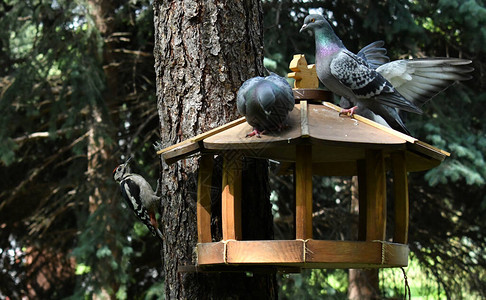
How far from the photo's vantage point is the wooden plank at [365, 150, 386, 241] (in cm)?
260

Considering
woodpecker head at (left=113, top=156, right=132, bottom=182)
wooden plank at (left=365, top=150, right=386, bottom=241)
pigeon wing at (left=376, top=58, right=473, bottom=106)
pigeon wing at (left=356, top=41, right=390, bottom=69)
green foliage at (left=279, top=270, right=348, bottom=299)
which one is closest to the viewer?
wooden plank at (left=365, top=150, right=386, bottom=241)

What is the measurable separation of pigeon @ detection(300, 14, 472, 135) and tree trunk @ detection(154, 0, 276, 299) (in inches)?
12.4

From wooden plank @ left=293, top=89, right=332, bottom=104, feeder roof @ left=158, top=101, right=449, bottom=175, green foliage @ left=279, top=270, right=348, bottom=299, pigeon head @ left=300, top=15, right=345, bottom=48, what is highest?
pigeon head @ left=300, top=15, right=345, bottom=48

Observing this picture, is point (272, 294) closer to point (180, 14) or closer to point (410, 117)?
point (180, 14)

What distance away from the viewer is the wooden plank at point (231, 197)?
101 inches

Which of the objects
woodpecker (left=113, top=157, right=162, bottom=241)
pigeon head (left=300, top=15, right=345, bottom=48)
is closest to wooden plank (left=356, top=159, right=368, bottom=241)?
pigeon head (left=300, top=15, right=345, bottom=48)

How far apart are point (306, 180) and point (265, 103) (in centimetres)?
35

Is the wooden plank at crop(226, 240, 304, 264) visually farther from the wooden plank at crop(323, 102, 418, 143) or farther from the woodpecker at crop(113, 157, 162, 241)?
the woodpecker at crop(113, 157, 162, 241)

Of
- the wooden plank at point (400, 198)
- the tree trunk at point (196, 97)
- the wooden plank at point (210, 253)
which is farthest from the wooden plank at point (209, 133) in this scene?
the wooden plank at point (400, 198)

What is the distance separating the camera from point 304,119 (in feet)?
8.27

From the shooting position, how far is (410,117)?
673 centimetres

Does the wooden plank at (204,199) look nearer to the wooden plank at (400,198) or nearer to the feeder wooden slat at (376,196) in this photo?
the feeder wooden slat at (376,196)

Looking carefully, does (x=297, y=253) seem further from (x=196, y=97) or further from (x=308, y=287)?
(x=308, y=287)

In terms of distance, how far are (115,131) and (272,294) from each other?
175 inches
